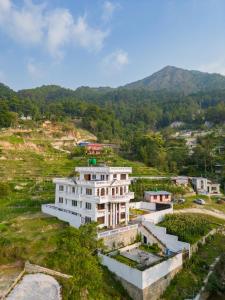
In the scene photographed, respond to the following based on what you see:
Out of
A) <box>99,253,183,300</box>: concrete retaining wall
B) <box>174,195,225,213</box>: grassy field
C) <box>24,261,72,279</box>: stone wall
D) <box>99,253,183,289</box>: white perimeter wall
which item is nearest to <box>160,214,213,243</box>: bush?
<box>99,253,183,289</box>: white perimeter wall

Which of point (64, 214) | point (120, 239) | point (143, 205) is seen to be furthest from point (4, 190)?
point (120, 239)

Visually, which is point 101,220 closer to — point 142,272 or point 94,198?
point 94,198

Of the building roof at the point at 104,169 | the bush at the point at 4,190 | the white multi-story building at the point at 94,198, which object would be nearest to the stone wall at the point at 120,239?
the white multi-story building at the point at 94,198

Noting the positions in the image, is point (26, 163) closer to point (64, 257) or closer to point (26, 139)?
point (26, 139)

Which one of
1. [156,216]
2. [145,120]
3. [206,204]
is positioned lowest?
[206,204]

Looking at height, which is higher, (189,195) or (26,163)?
(26,163)

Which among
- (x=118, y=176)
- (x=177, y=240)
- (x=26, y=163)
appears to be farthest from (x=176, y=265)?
(x=26, y=163)

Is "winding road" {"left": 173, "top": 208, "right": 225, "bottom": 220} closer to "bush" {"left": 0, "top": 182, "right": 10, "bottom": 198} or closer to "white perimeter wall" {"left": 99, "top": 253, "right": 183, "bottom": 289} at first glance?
"white perimeter wall" {"left": 99, "top": 253, "right": 183, "bottom": 289}
